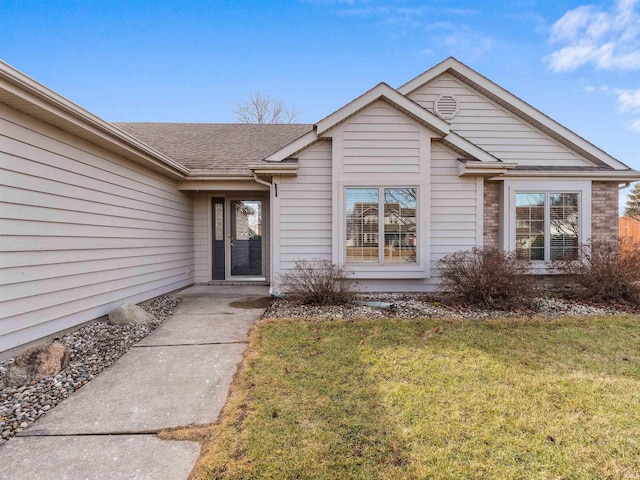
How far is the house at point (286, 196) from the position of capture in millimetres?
3850

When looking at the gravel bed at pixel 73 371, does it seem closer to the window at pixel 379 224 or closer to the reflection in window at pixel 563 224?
the window at pixel 379 224

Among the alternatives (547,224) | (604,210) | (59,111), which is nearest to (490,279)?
(547,224)

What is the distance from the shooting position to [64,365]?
3.42m

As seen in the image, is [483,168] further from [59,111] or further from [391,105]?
[59,111]

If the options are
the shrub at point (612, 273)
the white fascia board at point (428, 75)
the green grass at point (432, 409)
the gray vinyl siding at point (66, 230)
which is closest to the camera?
the green grass at point (432, 409)

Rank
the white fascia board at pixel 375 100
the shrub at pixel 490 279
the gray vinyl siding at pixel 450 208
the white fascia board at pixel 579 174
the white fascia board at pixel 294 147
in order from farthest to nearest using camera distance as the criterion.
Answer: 1. the white fascia board at pixel 579 174
2. the gray vinyl siding at pixel 450 208
3. the white fascia board at pixel 294 147
4. the white fascia board at pixel 375 100
5. the shrub at pixel 490 279

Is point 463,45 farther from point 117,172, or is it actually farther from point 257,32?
point 117,172

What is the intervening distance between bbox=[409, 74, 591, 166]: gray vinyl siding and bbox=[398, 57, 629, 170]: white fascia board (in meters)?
0.14

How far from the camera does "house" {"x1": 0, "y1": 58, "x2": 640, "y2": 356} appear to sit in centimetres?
385

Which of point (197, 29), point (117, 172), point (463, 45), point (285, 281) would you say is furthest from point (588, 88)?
point (117, 172)

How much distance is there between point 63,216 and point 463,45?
41.7 feet

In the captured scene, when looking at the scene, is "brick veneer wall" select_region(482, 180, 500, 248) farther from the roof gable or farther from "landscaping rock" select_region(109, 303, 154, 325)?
"landscaping rock" select_region(109, 303, 154, 325)

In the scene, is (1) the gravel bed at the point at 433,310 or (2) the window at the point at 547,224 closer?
(1) the gravel bed at the point at 433,310

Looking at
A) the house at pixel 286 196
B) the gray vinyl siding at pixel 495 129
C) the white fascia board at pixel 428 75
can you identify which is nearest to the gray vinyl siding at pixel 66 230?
the house at pixel 286 196
